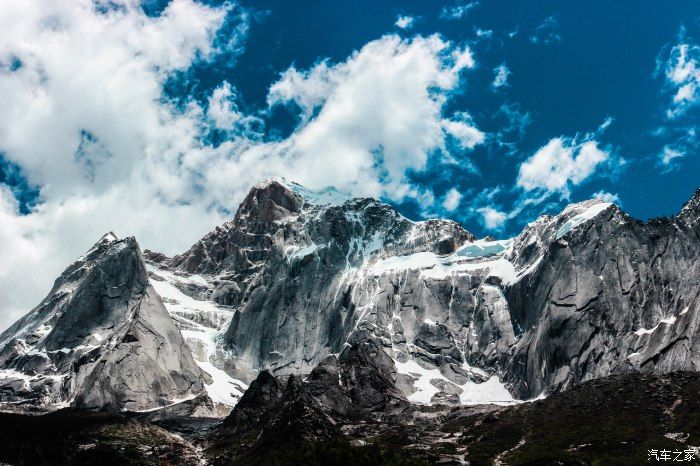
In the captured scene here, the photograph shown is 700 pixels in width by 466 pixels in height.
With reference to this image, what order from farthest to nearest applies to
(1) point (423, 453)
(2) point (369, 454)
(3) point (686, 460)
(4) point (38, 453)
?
(1) point (423, 453)
(4) point (38, 453)
(2) point (369, 454)
(3) point (686, 460)

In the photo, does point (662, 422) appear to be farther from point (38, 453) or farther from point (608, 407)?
point (38, 453)

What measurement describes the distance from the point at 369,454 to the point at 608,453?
163 feet

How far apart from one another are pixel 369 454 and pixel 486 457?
127 ft

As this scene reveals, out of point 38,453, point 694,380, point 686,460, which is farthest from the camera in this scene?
point 694,380

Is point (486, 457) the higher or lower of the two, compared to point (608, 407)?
lower

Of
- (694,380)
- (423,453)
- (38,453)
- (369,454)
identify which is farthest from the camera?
(694,380)

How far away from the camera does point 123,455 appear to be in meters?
A: 186

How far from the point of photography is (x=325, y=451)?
155m

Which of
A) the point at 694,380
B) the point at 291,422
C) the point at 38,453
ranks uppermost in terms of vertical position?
the point at 694,380

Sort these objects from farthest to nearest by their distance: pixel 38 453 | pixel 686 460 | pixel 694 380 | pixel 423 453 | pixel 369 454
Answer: pixel 694 380
pixel 423 453
pixel 38 453
pixel 369 454
pixel 686 460

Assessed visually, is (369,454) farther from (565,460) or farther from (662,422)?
(662,422)

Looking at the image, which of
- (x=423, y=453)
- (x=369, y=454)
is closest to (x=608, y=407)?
(x=423, y=453)

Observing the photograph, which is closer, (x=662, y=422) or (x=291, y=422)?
(x=662, y=422)

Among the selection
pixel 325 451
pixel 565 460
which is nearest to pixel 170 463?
pixel 325 451
